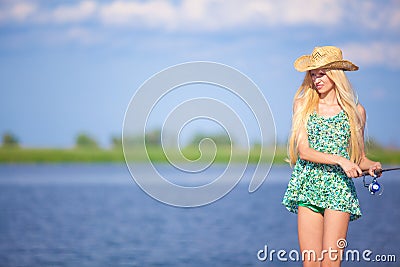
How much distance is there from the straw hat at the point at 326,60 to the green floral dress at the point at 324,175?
227 millimetres

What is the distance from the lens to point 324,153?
3.83 meters

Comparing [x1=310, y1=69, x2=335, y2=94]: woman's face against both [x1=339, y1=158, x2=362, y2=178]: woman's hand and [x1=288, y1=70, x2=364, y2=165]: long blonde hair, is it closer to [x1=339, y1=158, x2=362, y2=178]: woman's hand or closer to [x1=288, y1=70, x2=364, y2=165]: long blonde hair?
[x1=288, y1=70, x2=364, y2=165]: long blonde hair

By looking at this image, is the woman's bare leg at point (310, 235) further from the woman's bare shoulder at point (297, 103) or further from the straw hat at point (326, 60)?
the straw hat at point (326, 60)

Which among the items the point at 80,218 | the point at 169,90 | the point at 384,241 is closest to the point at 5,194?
the point at 80,218

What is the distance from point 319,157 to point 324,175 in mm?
125

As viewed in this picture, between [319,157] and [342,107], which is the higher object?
[342,107]

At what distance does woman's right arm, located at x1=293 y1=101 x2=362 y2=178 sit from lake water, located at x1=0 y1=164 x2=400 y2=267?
637 cm

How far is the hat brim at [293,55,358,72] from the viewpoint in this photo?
3855mm

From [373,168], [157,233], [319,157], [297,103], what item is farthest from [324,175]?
[157,233]

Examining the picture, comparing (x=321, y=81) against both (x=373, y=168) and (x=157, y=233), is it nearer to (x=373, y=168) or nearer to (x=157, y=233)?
(x=373, y=168)

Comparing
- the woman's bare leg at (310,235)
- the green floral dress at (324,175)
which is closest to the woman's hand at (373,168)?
the green floral dress at (324,175)

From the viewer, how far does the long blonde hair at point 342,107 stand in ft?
12.7

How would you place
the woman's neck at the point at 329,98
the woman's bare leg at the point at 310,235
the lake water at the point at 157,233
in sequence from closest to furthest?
the woman's bare leg at the point at 310,235 → the woman's neck at the point at 329,98 → the lake water at the point at 157,233

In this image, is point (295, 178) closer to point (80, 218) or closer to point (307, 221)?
point (307, 221)
